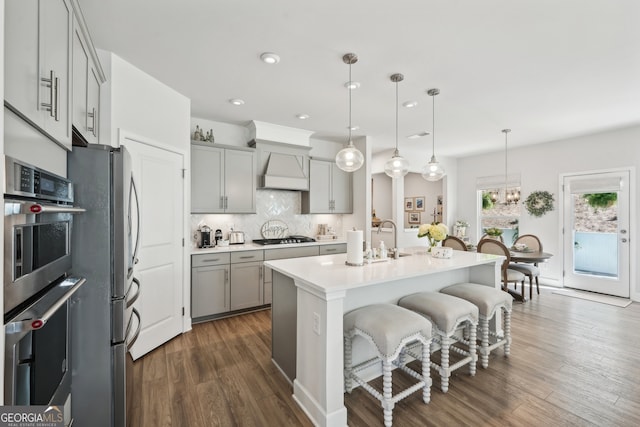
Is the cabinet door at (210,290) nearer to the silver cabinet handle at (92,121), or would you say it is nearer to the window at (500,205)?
the silver cabinet handle at (92,121)

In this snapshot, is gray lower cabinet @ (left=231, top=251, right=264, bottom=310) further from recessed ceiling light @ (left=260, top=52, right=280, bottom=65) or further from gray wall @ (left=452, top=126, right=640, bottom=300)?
gray wall @ (left=452, top=126, right=640, bottom=300)

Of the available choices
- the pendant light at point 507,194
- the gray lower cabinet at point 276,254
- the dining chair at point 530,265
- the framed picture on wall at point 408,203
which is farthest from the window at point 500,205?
the gray lower cabinet at point 276,254

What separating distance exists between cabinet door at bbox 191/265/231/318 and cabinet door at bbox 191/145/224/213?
821 millimetres

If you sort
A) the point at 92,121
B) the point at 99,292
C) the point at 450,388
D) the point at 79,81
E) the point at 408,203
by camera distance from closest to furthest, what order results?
the point at 99,292 → the point at 79,81 → the point at 92,121 → the point at 450,388 → the point at 408,203

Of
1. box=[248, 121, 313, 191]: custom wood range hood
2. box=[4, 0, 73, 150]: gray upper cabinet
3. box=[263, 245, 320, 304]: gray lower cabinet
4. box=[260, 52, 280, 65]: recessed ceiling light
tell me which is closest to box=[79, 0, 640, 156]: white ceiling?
box=[260, 52, 280, 65]: recessed ceiling light

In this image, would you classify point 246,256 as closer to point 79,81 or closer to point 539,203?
point 79,81

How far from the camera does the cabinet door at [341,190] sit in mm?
5137

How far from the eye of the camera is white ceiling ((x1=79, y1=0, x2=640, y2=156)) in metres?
1.96

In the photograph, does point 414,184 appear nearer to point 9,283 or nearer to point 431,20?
point 431,20

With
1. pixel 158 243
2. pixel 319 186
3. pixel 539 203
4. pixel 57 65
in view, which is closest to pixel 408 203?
pixel 539 203

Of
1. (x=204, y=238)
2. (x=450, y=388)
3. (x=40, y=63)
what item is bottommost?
(x=450, y=388)

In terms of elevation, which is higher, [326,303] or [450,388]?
[326,303]

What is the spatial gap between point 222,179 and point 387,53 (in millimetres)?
2629

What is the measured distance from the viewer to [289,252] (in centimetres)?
425
